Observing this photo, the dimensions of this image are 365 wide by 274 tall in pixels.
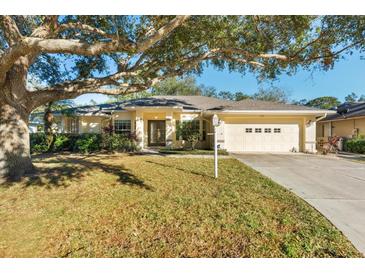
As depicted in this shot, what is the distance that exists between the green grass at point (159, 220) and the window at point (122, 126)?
356 inches

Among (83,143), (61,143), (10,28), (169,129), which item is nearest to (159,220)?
(10,28)

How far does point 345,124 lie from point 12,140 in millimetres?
24690

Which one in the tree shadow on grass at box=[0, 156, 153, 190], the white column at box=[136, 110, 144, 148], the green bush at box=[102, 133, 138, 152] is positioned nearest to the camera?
the tree shadow on grass at box=[0, 156, 153, 190]

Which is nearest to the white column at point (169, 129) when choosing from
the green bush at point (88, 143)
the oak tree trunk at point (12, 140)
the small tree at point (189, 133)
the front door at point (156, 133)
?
the small tree at point (189, 133)

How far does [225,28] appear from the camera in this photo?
6.47 metres

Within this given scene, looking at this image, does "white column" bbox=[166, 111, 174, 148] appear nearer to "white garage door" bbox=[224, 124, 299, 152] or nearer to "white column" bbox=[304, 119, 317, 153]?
"white garage door" bbox=[224, 124, 299, 152]

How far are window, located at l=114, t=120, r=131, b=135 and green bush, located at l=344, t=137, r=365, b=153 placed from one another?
17.8 meters

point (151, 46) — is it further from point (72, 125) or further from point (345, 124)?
point (345, 124)

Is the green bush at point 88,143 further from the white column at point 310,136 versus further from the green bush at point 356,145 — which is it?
the green bush at point 356,145

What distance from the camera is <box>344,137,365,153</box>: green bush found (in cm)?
1416

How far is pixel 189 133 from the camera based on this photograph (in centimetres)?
1412

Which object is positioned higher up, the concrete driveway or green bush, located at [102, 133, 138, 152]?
green bush, located at [102, 133, 138, 152]

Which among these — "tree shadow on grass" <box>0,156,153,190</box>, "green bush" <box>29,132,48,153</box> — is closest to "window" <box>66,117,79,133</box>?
"green bush" <box>29,132,48,153</box>

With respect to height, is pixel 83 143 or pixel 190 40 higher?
pixel 190 40
